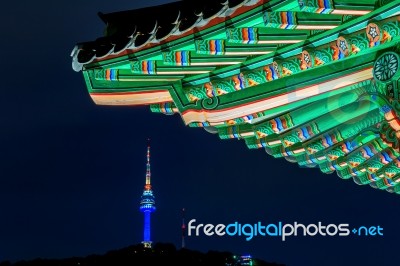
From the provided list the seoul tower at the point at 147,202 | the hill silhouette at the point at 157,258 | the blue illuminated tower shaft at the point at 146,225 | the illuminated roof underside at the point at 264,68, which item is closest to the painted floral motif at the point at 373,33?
the illuminated roof underside at the point at 264,68

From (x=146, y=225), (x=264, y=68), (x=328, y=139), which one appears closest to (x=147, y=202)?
(x=146, y=225)

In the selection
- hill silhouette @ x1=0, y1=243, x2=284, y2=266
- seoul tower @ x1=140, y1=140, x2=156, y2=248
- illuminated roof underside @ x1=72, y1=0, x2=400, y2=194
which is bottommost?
hill silhouette @ x1=0, y1=243, x2=284, y2=266

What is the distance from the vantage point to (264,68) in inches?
382

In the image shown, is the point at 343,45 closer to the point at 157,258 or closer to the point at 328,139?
the point at 157,258

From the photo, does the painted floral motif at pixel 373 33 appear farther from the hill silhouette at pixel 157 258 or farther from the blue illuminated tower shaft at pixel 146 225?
the blue illuminated tower shaft at pixel 146 225

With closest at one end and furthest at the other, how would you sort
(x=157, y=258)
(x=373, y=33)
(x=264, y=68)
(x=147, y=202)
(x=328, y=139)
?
(x=157, y=258) < (x=373, y=33) < (x=264, y=68) < (x=328, y=139) < (x=147, y=202)

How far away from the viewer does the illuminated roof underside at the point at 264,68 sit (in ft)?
27.5

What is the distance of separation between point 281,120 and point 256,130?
50 cm

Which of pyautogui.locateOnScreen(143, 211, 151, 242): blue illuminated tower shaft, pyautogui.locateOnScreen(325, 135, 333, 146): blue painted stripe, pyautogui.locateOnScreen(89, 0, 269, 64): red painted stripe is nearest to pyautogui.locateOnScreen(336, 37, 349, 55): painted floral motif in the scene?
pyautogui.locateOnScreen(89, 0, 269, 64): red painted stripe

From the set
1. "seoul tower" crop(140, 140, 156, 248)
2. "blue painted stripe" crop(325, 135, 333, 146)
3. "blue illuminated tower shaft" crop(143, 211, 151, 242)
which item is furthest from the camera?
"seoul tower" crop(140, 140, 156, 248)

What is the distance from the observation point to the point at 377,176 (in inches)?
511

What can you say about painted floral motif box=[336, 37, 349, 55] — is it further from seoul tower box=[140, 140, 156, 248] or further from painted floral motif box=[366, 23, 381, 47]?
seoul tower box=[140, 140, 156, 248]

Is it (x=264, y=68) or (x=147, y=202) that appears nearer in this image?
(x=264, y=68)

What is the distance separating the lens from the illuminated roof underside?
8.37 meters
